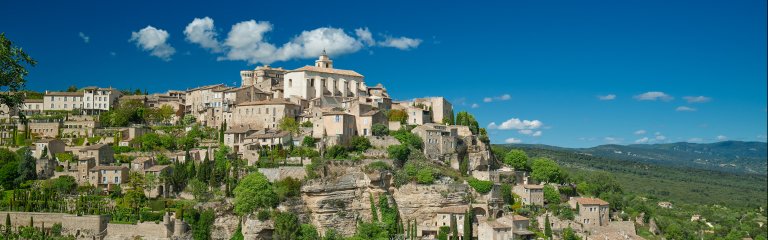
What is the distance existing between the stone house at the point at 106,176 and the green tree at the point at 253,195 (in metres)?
9.95

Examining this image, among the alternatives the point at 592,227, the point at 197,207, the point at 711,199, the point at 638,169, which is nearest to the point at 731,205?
the point at 711,199

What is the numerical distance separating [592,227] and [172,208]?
32542 millimetres

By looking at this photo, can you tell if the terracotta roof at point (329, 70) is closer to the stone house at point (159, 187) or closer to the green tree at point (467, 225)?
the stone house at point (159, 187)

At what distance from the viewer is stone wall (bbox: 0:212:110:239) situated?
1912 inches

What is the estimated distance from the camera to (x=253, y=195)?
2019 inches

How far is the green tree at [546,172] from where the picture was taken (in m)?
66.1

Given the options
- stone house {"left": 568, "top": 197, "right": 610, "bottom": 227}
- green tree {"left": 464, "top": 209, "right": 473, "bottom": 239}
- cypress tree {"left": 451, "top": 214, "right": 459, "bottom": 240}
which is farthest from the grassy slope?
cypress tree {"left": 451, "top": 214, "right": 459, "bottom": 240}

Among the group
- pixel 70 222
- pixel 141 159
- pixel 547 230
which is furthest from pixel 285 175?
pixel 547 230

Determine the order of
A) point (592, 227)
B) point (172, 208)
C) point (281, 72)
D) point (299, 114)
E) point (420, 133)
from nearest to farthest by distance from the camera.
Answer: point (172, 208), point (592, 227), point (420, 133), point (299, 114), point (281, 72)

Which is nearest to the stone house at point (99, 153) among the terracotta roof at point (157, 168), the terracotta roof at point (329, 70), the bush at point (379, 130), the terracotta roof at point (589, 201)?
the terracotta roof at point (157, 168)

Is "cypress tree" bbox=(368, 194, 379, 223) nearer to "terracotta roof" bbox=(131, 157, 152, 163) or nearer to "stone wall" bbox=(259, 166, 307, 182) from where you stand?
"stone wall" bbox=(259, 166, 307, 182)

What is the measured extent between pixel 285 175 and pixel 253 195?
3.90m

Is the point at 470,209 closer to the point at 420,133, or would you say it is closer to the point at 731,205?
the point at 420,133

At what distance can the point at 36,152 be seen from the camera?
60.2m
